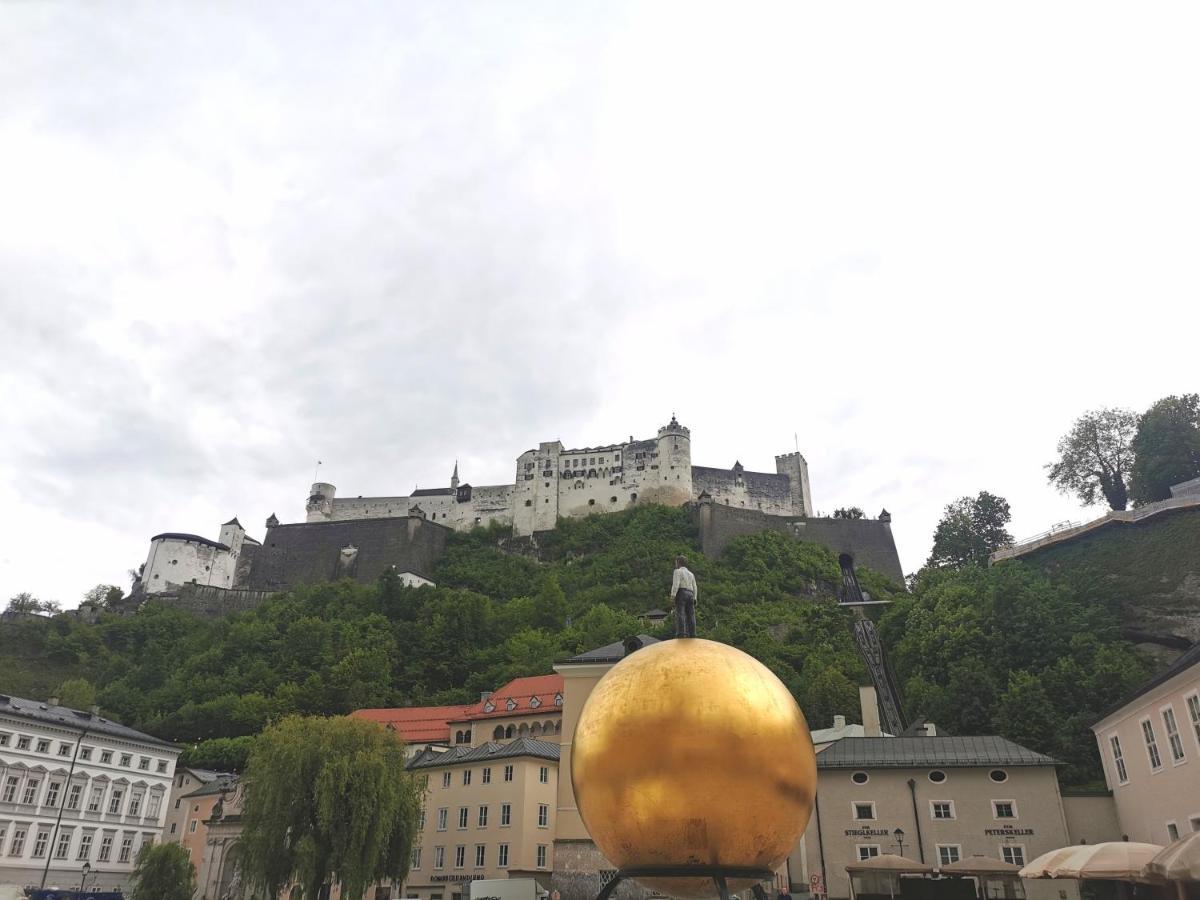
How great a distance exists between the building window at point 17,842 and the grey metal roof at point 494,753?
17.8 m

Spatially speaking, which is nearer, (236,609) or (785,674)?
(785,674)

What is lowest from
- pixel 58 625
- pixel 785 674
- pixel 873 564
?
pixel 785 674

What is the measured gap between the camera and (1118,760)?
89.1ft

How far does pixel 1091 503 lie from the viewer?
66.8 meters

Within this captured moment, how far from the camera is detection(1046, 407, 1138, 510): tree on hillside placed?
65.8 metres

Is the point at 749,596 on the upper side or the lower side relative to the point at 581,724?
upper

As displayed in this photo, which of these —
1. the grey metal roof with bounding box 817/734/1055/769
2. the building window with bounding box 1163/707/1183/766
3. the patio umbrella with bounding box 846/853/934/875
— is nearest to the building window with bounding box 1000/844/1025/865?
the grey metal roof with bounding box 817/734/1055/769

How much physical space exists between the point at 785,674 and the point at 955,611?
10836mm

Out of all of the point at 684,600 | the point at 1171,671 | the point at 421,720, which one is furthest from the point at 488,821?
the point at 684,600

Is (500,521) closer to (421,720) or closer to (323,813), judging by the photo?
(421,720)

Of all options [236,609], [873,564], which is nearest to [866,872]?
[873,564]

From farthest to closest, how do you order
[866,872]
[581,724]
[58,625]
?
1. [58,625]
2. [866,872]
3. [581,724]

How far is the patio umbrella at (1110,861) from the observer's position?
15.8 meters

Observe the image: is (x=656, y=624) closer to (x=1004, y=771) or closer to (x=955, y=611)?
(x=955, y=611)
